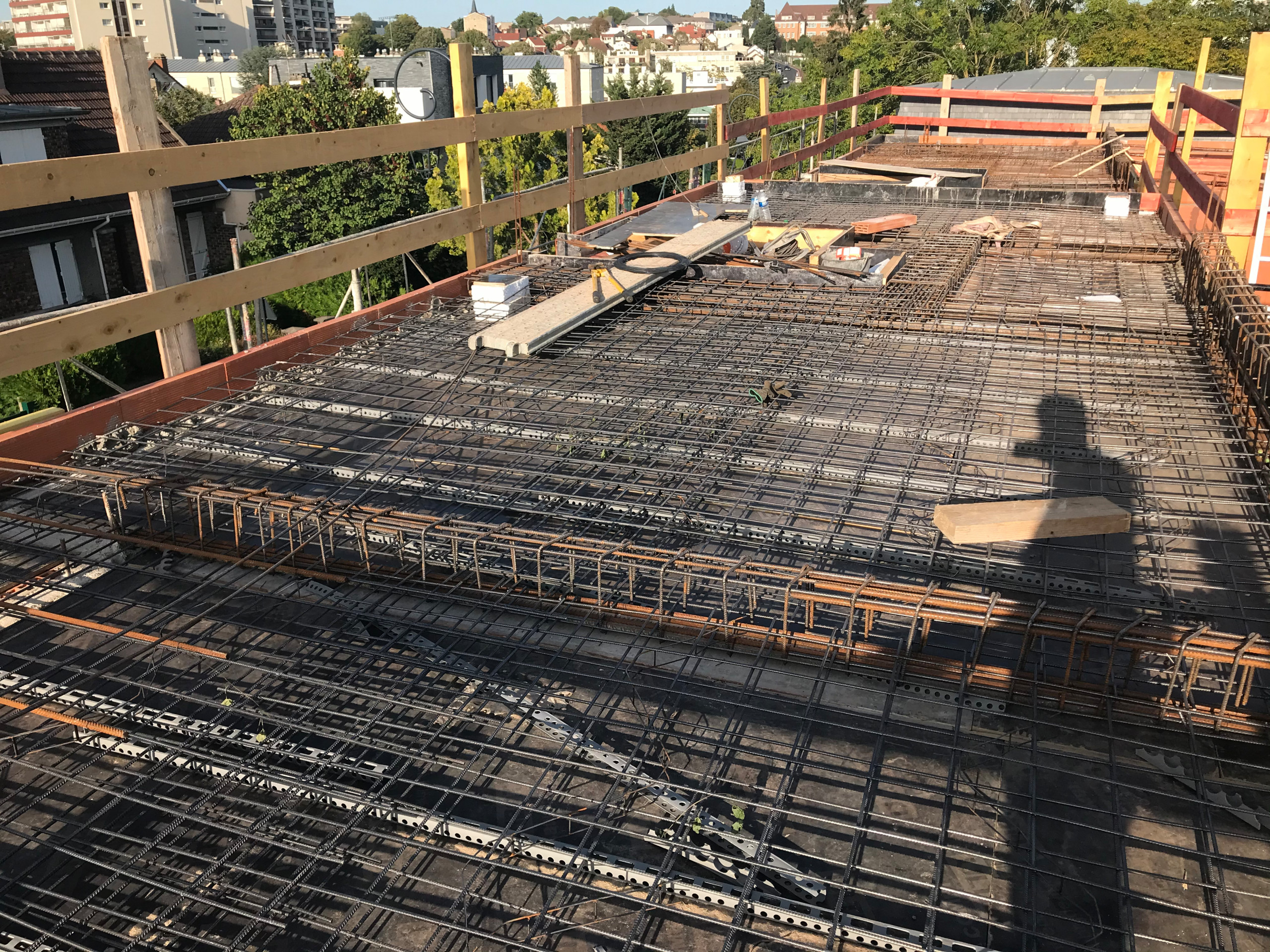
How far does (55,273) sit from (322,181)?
7733mm

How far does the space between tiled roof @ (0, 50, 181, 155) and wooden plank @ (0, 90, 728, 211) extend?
2322 centimetres

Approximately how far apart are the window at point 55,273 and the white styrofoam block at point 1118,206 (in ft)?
84.2

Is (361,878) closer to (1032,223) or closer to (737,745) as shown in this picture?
(737,745)

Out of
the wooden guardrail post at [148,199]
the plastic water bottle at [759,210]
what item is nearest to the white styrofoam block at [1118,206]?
the plastic water bottle at [759,210]

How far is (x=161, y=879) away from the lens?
9.38 feet

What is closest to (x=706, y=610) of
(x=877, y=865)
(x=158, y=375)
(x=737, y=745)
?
(x=737, y=745)

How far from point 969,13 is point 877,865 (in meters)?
56.8

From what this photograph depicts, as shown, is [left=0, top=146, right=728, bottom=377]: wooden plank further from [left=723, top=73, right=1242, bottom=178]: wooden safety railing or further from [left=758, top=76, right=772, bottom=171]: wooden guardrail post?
[left=723, top=73, right=1242, bottom=178]: wooden safety railing

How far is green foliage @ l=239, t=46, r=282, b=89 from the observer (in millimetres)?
97500

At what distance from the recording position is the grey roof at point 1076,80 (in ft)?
82.3

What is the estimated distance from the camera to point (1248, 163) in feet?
29.3

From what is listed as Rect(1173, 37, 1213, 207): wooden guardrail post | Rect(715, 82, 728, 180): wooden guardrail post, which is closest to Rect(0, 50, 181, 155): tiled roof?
Rect(715, 82, 728, 180): wooden guardrail post

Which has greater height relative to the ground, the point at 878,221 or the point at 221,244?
the point at 878,221

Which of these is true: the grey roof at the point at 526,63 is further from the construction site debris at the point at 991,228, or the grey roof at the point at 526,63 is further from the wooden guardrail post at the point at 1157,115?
the construction site debris at the point at 991,228
